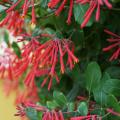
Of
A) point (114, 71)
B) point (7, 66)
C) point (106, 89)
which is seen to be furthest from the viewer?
point (7, 66)

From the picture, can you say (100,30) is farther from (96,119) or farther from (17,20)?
(96,119)

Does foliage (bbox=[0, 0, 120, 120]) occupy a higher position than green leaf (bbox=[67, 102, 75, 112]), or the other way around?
foliage (bbox=[0, 0, 120, 120])

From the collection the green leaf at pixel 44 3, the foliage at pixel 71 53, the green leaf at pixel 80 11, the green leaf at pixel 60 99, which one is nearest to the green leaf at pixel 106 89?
the foliage at pixel 71 53

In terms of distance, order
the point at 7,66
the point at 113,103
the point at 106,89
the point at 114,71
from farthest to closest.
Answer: the point at 7,66, the point at 114,71, the point at 106,89, the point at 113,103

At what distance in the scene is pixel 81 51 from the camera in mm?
1760

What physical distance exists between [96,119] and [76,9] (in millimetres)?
343

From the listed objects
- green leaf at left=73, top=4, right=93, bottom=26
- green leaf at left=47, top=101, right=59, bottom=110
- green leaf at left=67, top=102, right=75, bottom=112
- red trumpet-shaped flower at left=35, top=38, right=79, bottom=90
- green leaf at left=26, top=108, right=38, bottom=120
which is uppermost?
green leaf at left=73, top=4, right=93, bottom=26

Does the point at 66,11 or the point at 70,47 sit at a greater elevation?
the point at 66,11

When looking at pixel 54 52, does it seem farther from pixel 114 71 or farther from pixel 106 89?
pixel 114 71

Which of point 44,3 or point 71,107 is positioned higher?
point 44,3

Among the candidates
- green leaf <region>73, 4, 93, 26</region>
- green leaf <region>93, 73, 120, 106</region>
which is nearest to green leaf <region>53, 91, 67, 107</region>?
green leaf <region>93, 73, 120, 106</region>

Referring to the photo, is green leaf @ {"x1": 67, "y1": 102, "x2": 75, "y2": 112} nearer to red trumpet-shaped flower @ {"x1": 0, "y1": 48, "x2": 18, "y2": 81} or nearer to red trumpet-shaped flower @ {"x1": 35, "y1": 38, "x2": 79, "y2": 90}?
red trumpet-shaped flower @ {"x1": 35, "y1": 38, "x2": 79, "y2": 90}

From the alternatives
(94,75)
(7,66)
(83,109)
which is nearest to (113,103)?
(83,109)

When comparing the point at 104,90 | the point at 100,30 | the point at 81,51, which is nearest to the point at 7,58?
the point at 81,51
